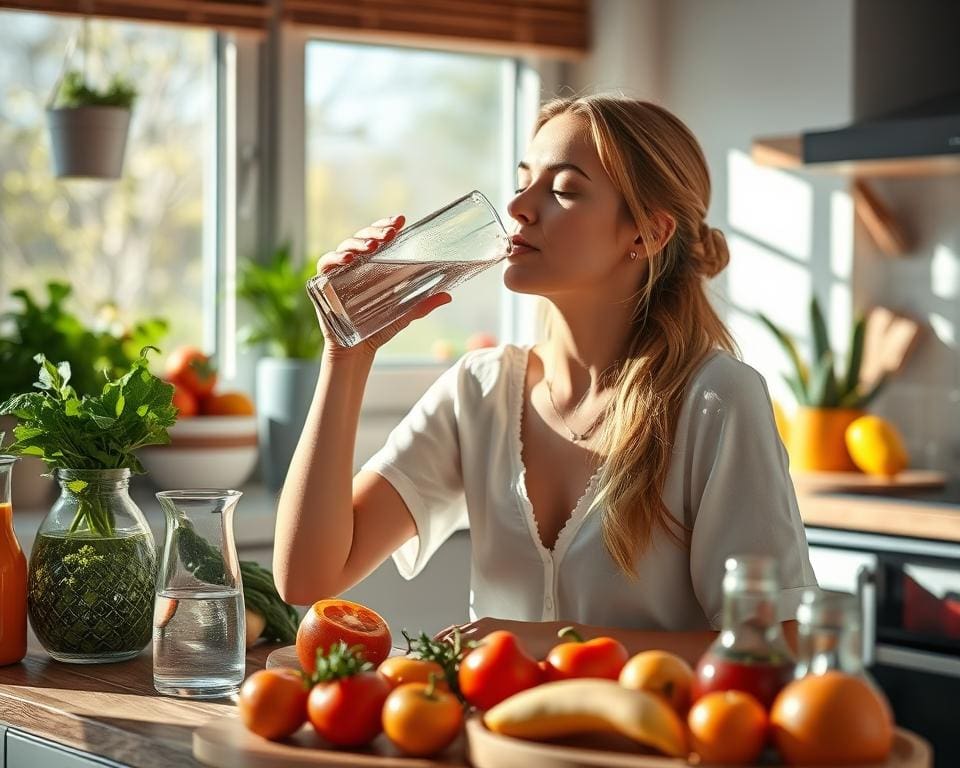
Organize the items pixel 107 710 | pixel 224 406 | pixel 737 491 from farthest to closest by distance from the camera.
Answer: pixel 224 406 → pixel 737 491 → pixel 107 710

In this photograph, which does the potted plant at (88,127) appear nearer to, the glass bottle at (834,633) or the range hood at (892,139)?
the range hood at (892,139)

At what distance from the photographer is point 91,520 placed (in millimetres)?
1546

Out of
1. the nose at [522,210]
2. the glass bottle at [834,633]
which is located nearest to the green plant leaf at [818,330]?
the nose at [522,210]

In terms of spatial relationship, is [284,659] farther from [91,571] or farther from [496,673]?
[496,673]

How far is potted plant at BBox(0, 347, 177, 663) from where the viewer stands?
60.6 inches

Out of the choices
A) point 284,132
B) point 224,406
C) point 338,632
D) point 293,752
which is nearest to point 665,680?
point 293,752

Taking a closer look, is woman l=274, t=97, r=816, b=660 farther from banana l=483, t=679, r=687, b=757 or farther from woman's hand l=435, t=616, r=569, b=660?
banana l=483, t=679, r=687, b=757

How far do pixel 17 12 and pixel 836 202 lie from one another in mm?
1863

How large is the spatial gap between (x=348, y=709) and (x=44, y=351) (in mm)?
1816

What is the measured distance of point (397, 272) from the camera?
1543 mm

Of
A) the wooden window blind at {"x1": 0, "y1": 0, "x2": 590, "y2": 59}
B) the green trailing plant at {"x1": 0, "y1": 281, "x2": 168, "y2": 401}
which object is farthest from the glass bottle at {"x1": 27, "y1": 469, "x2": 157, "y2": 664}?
the wooden window blind at {"x1": 0, "y1": 0, "x2": 590, "y2": 59}

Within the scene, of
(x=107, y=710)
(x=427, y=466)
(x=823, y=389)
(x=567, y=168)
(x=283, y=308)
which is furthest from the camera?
(x=823, y=389)

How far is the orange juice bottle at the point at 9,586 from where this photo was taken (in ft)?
5.14

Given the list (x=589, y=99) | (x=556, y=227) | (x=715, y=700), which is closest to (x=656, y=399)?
(x=556, y=227)
